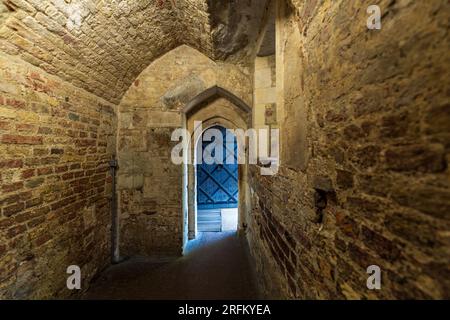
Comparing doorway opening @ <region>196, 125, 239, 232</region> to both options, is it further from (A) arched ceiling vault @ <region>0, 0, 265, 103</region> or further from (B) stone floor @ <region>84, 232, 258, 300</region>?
(A) arched ceiling vault @ <region>0, 0, 265, 103</region>

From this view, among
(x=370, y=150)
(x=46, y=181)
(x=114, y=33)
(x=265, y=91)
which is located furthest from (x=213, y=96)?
(x=370, y=150)

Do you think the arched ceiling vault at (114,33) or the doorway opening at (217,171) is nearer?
the arched ceiling vault at (114,33)

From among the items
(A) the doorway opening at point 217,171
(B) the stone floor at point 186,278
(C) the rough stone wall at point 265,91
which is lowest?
(B) the stone floor at point 186,278

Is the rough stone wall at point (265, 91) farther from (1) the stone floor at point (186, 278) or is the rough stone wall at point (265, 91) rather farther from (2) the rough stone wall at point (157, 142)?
(1) the stone floor at point (186, 278)

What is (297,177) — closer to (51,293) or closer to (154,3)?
(154,3)

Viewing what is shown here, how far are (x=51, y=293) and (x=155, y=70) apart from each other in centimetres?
299

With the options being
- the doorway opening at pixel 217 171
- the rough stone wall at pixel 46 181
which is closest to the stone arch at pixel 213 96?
the rough stone wall at pixel 46 181

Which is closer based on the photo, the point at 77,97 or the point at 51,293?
the point at 51,293

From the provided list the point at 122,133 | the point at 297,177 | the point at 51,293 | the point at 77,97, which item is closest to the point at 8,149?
the point at 77,97

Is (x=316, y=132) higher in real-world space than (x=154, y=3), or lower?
lower

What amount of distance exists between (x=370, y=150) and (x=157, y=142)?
3061 millimetres

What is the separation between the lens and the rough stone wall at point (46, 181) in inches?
64.1

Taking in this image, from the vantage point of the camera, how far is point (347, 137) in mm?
946

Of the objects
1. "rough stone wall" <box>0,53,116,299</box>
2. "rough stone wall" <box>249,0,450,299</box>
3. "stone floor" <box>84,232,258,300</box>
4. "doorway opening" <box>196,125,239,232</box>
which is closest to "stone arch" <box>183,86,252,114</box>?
"rough stone wall" <box>0,53,116,299</box>
